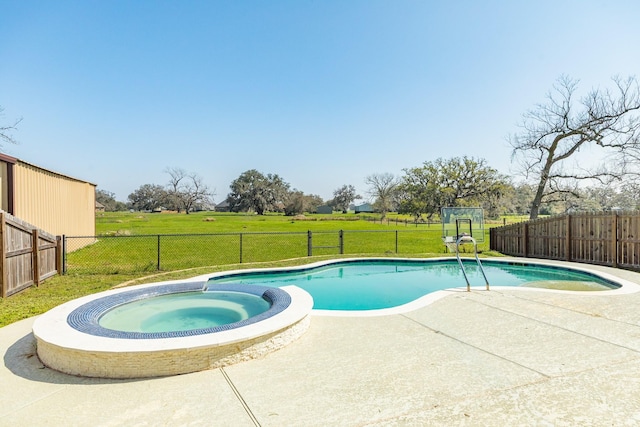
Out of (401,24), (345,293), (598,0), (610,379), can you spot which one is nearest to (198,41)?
(401,24)

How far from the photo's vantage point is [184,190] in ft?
235

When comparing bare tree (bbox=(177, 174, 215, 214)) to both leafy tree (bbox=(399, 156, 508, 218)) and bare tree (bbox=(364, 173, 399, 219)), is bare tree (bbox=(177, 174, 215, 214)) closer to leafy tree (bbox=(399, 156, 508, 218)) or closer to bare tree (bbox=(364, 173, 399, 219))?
bare tree (bbox=(364, 173, 399, 219))

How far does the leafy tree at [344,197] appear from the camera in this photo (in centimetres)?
8244

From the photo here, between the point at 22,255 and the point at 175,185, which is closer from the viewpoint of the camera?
the point at 22,255

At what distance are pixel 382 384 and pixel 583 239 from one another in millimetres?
10714

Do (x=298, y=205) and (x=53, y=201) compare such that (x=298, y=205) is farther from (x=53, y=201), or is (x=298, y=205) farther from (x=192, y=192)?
(x=53, y=201)

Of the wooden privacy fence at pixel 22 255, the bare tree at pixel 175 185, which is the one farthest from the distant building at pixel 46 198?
the bare tree at pixel 175 185

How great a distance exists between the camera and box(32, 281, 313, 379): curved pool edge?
10.1ft

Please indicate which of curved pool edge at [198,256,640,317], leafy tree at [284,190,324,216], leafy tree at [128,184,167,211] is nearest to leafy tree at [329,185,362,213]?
leafy tree at [284,190,324,216]

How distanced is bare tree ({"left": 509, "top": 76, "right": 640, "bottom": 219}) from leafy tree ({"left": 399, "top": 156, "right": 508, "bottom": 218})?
15.4 meters

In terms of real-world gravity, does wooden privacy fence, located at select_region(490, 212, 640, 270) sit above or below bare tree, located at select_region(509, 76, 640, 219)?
below

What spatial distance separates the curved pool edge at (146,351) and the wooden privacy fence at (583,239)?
10.6m

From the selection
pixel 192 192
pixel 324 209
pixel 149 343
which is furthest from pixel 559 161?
pixel 192 192

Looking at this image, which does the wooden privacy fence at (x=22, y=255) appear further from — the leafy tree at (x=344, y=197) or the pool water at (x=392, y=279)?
the leafy tree at (x=344, y=197)
